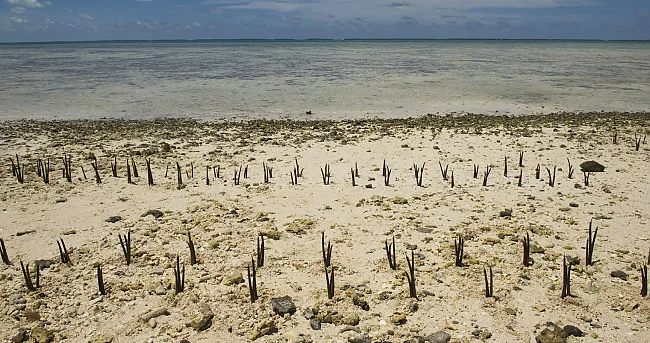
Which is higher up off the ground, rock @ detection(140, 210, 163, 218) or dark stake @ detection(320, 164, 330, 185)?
dark stake @ detection(320, 164, 330, 185)

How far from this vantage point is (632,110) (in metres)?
18.9

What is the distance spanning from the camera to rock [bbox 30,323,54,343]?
4012 mm

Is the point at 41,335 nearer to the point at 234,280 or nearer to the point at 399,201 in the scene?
the point at 234,280

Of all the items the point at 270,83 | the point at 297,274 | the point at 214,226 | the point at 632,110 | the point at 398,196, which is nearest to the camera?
the point at 297,274

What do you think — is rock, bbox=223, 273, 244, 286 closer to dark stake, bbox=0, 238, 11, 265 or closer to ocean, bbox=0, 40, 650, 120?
dark stake, bbox=0, 238, 11, 265

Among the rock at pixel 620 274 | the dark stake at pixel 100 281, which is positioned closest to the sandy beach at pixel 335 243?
the rock at pixel 620 274

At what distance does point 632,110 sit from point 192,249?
65.6 ft

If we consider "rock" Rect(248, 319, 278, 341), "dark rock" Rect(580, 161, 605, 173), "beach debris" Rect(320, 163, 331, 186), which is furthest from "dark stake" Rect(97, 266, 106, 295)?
A: "dark rock" Rect(580, 161, 605, 173)

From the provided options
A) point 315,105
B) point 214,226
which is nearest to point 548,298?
point 214,226

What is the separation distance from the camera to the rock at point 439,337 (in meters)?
3.96

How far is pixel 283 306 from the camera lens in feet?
14.6

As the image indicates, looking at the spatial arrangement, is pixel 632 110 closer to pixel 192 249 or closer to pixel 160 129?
pixel 160 129

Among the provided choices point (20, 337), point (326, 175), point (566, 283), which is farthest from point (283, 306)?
point (326, 175)

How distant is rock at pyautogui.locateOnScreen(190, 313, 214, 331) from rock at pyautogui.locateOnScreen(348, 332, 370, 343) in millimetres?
1329
